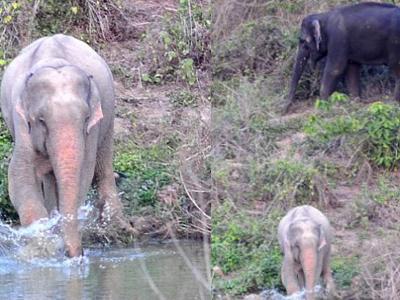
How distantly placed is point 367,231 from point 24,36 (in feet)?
7.19

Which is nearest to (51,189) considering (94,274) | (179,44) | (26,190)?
(26,190)

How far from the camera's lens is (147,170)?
5.03 m

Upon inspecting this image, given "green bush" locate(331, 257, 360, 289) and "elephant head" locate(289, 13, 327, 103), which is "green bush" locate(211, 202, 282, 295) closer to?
"green bush" locate(331, 257, 360, 289)

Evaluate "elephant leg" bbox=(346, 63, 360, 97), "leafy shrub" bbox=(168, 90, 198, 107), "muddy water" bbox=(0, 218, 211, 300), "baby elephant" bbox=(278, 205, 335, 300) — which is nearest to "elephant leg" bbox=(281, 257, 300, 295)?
"baby elephant" bbox=(278, 205, 335, 300)

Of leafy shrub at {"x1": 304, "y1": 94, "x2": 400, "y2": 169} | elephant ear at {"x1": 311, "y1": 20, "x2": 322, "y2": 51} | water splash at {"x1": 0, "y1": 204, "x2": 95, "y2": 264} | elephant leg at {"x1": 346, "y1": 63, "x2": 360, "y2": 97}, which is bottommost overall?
elephant leg at {"x1": 346, "y1": 63, "x2": 360, "y2": 97}

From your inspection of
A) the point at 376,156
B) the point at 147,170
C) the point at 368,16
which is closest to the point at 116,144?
the point at 147,170

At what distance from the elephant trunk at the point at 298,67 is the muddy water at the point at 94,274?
1775 millimetres

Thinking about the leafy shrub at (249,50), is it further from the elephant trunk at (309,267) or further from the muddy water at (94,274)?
the elephant trunk at (309,267)

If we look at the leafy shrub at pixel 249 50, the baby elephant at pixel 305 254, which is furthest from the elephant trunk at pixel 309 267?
the leafy shrub at pixel 249 50

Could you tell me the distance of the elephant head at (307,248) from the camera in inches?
159

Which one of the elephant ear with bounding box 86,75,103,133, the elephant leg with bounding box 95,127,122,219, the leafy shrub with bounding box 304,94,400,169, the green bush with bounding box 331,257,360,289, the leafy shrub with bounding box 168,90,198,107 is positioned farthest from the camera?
the leafy shrub with bounding box 168,90,198,107

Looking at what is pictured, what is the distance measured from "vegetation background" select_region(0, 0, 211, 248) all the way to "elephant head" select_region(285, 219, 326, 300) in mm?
667

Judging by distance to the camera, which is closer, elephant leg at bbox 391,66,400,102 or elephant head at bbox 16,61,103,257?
elephant head at bbox 16,61,103,257

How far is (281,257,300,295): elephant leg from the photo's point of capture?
159 inches
